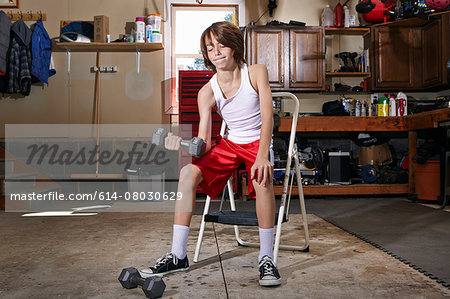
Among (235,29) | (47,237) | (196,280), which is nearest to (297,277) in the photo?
(196,280)

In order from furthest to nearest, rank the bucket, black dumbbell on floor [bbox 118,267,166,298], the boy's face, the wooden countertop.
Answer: the wooden countertop
the bucket
the boy's face
black dumbbell on floor [bbox 118,267,166,298]

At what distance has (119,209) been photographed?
3.78m

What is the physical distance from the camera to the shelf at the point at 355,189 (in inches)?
169

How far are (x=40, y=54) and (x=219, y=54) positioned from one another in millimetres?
3839

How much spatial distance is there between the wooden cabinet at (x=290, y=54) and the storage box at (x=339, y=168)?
921 mm

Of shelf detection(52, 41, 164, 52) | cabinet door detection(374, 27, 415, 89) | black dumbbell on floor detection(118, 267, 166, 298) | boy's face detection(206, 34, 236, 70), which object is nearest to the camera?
black dumbbell on floor detection(118, 267, 166, 298)

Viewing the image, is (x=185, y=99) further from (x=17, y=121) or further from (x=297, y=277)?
(x=297, y=277)

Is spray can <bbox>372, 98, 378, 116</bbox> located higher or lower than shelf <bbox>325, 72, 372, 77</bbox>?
lower

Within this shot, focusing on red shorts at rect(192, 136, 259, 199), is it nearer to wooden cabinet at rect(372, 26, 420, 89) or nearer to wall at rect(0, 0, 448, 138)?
wall at rect(0, 0, 448, 138)

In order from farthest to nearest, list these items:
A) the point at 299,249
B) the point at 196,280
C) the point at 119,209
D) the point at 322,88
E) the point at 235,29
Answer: the point at 322,88 → the point at 119,209 → the point at 299,249 → the point at 235,29 → the point at 196,280

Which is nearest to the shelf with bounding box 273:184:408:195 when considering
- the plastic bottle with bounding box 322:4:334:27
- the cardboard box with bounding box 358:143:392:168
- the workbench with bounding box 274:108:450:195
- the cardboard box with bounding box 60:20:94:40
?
the workbench with bounding box 274:108:450:195

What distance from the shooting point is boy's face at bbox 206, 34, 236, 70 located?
65.6 inches

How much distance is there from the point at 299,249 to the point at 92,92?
3910 millimetres

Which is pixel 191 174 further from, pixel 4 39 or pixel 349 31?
pixel 349 31
